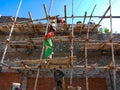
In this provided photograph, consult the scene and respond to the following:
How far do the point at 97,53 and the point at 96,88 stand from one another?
1.89 metres

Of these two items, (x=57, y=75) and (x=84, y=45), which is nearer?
(x=57, y=75)

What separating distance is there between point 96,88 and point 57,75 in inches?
139

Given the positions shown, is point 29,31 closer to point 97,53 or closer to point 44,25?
point 44,25

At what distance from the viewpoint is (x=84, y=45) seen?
12.2 meters

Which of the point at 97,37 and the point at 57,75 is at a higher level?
the point at 97,37

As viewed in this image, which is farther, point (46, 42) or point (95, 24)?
point (95, 24)

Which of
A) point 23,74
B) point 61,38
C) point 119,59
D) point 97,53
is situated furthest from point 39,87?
point 119,59

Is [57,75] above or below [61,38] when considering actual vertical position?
below

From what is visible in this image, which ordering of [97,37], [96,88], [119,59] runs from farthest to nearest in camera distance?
1. [97,37]
2. [119,59]
3. [96,88]

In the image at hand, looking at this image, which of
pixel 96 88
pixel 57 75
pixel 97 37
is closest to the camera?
pixel 57 75

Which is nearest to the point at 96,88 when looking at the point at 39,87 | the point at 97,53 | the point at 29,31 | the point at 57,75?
the point at 97,53

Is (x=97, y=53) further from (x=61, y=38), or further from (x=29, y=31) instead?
(x=29, y=31)

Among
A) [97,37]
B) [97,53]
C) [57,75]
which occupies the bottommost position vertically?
[57,75]

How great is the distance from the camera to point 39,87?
12.2 meters
